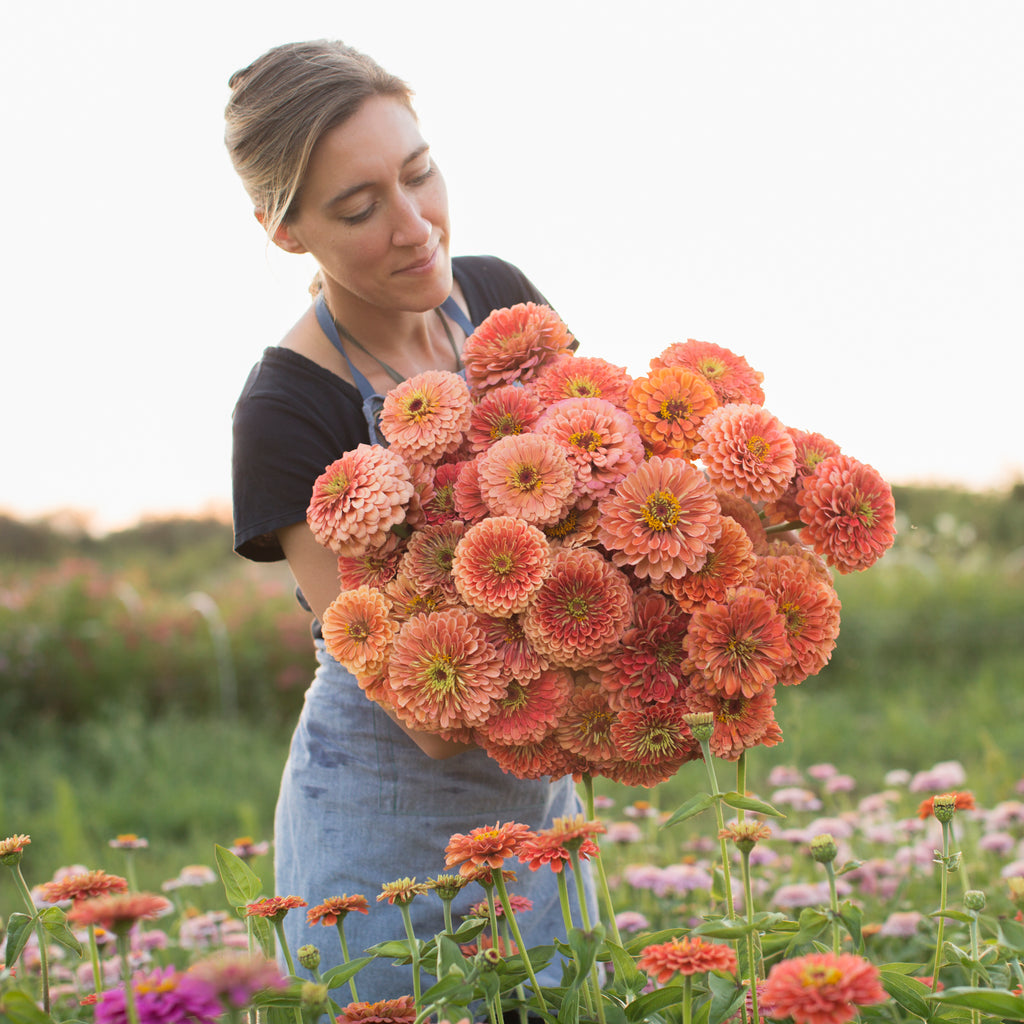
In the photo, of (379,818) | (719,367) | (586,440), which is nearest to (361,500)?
(586,440)

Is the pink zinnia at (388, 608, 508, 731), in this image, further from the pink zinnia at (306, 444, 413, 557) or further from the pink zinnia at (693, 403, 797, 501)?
the pink zinnia at (693, 403, 797, 501)

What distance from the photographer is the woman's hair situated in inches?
51.0

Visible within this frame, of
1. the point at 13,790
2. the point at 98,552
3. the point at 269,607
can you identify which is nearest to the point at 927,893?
the point at 13,790

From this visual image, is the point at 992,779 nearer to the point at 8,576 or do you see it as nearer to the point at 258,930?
the point at 258,930

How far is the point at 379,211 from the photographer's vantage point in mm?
1290

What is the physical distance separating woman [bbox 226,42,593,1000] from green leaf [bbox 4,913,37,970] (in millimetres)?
447

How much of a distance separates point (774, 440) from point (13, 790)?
386cm

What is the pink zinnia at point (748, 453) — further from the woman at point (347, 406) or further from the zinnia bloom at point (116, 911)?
the zinnia bloom at point (116, 911)

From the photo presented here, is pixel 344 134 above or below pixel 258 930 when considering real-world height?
above

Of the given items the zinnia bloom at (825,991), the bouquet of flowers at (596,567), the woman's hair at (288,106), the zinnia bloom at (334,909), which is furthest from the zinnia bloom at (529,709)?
the woman's hair at (288,106)

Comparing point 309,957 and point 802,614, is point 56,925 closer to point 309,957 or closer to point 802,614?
point 309,957

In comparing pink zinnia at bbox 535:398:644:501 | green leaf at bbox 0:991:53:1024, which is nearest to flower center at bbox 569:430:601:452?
pink zinnia at bbox 535:398:644:501

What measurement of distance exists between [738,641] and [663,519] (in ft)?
0.46

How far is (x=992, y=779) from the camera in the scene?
283 centimetres
